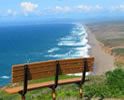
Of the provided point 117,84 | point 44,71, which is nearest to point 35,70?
point 44,71

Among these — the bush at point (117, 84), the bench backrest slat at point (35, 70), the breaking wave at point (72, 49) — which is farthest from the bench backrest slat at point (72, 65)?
the breaking wave at point (72, 49)

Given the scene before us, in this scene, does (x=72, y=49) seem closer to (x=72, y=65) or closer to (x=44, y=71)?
(x=72, y=65)

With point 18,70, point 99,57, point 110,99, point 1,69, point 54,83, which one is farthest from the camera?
point 99,57

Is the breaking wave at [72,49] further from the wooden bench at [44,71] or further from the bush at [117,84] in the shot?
the wooden bench at [44,71]

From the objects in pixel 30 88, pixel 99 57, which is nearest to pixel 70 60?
pixel 30 88

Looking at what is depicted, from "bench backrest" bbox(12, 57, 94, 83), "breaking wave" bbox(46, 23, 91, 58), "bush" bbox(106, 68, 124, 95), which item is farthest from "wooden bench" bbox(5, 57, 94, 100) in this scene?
"breaking wave" bbox(46, 23, 91, 58)

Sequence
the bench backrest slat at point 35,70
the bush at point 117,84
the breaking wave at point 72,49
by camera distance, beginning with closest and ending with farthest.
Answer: the bench backrest slat at point 35,70 → the bush at point 117,84 → the breaking wave at point 72,49

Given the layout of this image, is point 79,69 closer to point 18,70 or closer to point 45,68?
point 45,68

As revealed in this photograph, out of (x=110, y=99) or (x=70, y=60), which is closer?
(x=70, y=60)
